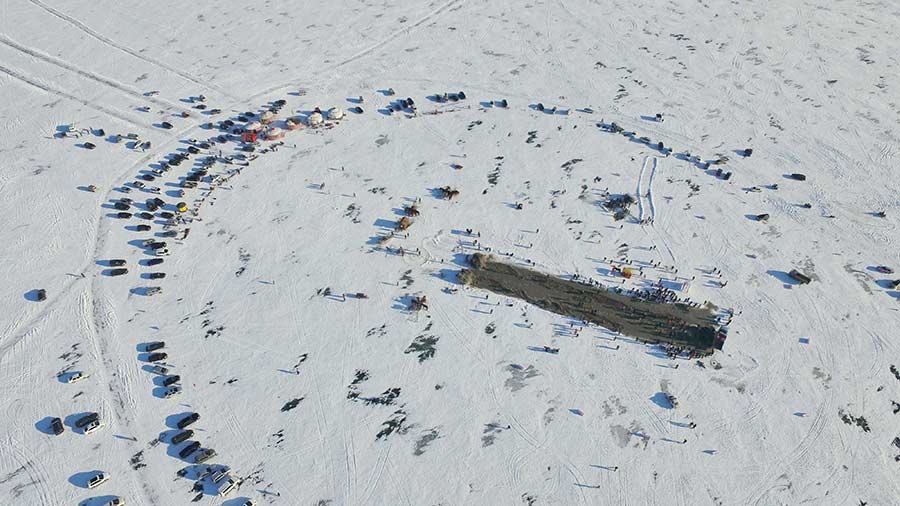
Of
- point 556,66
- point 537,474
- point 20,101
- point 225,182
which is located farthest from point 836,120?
point 20,101

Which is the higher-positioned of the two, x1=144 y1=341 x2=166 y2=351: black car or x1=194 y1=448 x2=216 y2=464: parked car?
x1=144 y1=341 x2=166 y2=351: black car

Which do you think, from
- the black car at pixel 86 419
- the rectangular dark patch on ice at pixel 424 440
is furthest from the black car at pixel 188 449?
the rectangular dark patch on ice at pixel 424 440

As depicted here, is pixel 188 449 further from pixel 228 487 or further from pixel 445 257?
pixel 445 257

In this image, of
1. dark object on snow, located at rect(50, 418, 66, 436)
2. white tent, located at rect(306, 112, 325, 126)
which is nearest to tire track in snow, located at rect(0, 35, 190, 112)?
white tent, located at rect(306, 112, 325, 126)

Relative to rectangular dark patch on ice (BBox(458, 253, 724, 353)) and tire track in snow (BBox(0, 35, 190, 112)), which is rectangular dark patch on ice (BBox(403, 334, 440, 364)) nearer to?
rectangular dark patch on ice (BBox(458, 253, 724, 353))

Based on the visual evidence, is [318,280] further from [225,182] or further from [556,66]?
[556,66]

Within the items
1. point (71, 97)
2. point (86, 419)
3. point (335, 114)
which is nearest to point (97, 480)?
point (86, 419)
